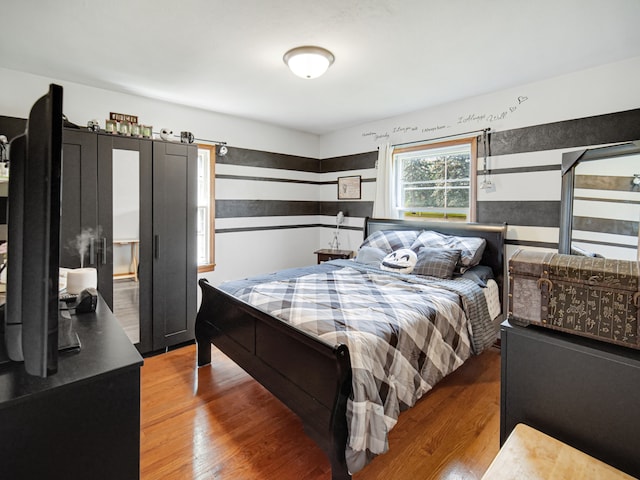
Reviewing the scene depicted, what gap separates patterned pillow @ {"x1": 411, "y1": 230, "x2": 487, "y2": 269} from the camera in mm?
3166

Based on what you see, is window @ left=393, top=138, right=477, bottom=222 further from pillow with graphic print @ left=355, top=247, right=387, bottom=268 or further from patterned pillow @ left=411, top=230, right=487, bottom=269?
pillow with graphic print @ left=355, top=247, right=387, bottom=268

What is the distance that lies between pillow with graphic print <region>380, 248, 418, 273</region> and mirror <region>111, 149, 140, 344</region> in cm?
230

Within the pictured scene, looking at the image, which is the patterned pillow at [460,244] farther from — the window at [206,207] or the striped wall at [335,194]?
the window at [206,207]

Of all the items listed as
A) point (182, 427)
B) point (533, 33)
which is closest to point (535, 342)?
point (182, 427)

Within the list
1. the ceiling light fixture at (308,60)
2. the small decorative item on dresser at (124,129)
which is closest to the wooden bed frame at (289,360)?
the small decorative item on dresser at (124,129)

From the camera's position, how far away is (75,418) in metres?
0.92

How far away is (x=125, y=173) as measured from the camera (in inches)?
116

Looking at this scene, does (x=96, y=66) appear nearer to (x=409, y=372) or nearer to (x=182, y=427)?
(x=182, y=427)

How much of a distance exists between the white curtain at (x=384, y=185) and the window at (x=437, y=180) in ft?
0.28

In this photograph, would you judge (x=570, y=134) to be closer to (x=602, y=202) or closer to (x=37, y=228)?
(x=602, y=202)

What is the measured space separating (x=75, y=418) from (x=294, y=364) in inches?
45.2

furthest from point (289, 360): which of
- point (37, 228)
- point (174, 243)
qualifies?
point (174, 243)

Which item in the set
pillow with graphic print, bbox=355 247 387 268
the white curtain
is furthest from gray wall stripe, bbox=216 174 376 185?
pillow with graphic print, bbox=355 247 387 268

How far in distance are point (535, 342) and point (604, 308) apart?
0.67ft
